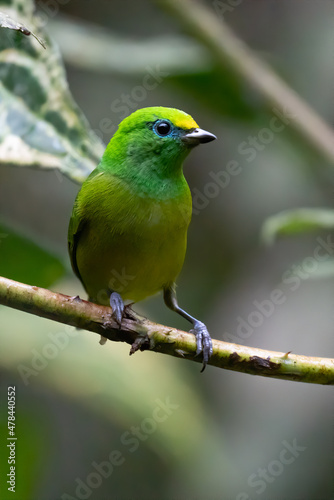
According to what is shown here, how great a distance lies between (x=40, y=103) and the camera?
2709mm

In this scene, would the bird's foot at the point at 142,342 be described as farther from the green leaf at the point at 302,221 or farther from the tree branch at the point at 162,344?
the green leaf at the point at 302,221

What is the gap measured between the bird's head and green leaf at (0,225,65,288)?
0.55 meters

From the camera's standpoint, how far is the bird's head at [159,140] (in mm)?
2725

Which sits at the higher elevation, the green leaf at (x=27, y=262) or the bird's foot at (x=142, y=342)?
the bird's foot at (x=142, y=342)

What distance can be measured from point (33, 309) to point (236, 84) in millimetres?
2246

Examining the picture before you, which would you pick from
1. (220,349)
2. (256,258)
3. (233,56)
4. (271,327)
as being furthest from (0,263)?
(256,258)

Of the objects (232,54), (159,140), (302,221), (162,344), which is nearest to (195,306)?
(232,54)

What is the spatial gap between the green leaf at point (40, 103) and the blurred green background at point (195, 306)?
39cm

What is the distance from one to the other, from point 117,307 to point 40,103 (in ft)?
3.32

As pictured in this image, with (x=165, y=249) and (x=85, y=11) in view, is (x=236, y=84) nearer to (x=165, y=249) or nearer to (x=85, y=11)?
(x=165, y=249)

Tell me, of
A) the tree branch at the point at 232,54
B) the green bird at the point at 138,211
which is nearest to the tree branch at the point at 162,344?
the green bird at the point at 138,211

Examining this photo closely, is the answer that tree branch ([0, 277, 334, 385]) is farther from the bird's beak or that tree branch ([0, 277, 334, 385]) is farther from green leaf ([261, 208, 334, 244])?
the bird's beak

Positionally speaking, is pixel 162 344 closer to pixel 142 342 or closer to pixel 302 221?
pixel 142 342

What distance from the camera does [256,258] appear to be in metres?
5.13
